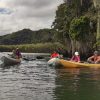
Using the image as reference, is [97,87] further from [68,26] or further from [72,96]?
[68,26]

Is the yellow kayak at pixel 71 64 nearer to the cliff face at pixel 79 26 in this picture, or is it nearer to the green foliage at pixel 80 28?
the cliff face at pixel 79 26

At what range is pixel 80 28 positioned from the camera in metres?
53.2

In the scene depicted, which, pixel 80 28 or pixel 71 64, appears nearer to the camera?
pixel 71 64

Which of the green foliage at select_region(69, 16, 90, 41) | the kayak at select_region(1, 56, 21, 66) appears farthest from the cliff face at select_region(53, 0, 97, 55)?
the kayak at select_region(1, 56, 21, 66)

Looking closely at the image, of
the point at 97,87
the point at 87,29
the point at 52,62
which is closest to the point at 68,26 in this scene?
the point at 87,29

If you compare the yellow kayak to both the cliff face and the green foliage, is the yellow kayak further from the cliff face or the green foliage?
the green foliage

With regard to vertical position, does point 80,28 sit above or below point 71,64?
above

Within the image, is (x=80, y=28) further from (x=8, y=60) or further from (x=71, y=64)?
(x=71, y=64)

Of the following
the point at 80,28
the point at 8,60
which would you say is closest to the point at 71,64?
the point at 8,60

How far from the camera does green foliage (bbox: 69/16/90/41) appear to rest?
5238 centimetres

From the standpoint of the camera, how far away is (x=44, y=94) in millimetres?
14609

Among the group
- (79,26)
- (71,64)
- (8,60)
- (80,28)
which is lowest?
(71,64)

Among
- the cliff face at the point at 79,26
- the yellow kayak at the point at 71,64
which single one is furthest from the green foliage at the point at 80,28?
the yellow kayak at the point at 71,64

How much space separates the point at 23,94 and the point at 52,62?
58.9 ft
